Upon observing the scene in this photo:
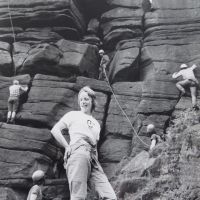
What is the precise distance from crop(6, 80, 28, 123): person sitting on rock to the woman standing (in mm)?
9276

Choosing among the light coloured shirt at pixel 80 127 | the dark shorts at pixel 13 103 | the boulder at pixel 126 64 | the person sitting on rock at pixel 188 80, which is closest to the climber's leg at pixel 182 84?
the person sitting on rock at pixel 188 80

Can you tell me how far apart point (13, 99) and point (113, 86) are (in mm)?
4556

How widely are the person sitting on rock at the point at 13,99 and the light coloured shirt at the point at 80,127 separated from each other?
9303 millimetres

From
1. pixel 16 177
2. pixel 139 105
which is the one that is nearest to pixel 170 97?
pixel 139 105

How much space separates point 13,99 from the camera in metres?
16.6

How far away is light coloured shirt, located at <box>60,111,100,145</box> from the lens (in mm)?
6980

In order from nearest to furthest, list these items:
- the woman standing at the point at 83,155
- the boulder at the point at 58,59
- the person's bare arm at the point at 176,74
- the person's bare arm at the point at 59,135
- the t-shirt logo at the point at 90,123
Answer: the woman standing at the point at 83,155
the person's bare arm at the point at 59,135
the t-shirt logo at the point at 90,123
the person's bare arm at the point at 176,74
the boulder at the point at 58,59

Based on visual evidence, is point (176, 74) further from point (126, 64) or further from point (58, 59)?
point (58, 59)

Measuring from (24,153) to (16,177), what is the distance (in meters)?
0.98

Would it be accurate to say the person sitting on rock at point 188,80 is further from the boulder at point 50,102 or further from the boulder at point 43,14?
the boulder at point 43,14

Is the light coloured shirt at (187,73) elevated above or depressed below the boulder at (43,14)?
below

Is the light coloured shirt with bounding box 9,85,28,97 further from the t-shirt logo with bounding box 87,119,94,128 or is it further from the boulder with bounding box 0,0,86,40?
the t-shirt logo with bounding box 87,119,94,128

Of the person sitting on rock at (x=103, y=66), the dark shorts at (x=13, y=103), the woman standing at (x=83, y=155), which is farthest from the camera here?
the person sitting on rock at (x=103, y=66)

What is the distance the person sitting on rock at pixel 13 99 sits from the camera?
53.1ft
